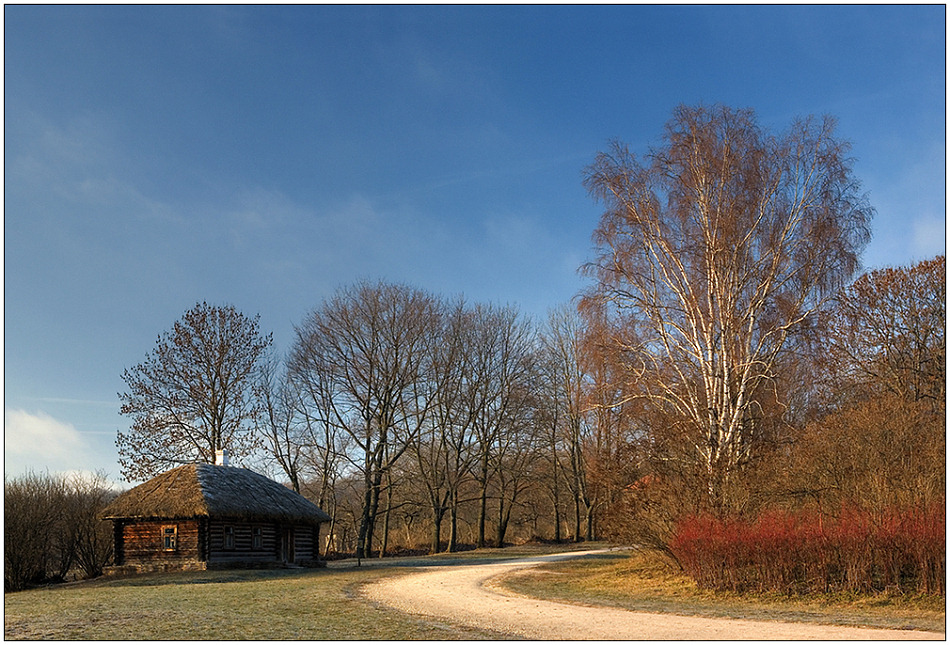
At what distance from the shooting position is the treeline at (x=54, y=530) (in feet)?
89.7

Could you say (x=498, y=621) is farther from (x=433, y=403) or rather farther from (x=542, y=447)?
(x=542, y=447)

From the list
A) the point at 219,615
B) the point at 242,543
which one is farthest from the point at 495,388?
the point at 219,615

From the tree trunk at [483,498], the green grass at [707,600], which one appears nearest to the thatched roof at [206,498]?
the green grass at [707,600]

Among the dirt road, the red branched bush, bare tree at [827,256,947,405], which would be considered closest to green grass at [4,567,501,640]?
the dirt road

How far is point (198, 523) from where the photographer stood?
1091 inches

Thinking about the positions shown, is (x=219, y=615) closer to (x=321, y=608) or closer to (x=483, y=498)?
(x=321, y=608)

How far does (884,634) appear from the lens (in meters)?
10.9

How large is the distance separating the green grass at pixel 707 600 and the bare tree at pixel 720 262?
11.3 feet

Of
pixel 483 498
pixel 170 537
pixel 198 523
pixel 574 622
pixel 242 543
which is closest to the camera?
pixel 574 622

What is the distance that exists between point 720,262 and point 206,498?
18.7 meters

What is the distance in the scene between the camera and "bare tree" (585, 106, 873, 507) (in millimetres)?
19844

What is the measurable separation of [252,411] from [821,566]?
27.2 m

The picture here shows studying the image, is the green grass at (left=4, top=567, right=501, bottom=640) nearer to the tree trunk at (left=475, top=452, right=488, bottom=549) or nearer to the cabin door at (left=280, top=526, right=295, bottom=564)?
the cabin door at (left=280, top=526, right=295, bottom=564)

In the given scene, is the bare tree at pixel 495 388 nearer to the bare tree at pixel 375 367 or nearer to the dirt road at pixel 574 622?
the bare tree at pixel 375 367
